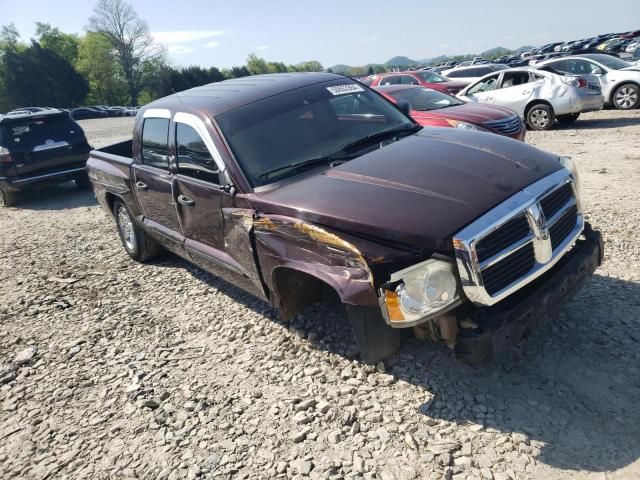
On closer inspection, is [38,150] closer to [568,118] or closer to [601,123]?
[568,118]

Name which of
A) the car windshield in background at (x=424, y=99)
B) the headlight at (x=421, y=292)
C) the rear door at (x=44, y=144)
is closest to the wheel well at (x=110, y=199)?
the headlight at (x=421, y=292)

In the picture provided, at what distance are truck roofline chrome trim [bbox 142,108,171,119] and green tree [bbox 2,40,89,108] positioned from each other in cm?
6531

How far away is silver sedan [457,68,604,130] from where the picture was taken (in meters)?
11.0

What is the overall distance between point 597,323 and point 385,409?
5.47 feet

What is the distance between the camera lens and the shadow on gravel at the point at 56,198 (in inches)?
391

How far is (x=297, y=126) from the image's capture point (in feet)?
11.9

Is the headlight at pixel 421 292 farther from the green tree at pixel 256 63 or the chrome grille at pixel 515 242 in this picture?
the green tree at pixel 256 63

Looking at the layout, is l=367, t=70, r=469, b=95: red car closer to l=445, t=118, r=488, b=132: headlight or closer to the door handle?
l=445, t=118, r=488, b=132: headlight

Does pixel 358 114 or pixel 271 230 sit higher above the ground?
pixel 358 114

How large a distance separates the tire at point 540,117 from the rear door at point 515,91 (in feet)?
0.77

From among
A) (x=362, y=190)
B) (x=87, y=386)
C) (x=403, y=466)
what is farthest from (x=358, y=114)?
(x=87, y=386)

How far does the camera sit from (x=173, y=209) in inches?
168

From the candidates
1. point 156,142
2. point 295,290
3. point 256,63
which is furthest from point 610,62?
point 256,63

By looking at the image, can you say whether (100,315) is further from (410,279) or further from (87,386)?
(410,279)
